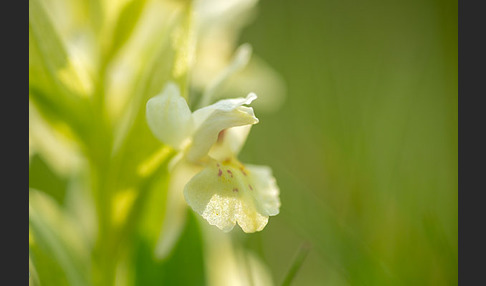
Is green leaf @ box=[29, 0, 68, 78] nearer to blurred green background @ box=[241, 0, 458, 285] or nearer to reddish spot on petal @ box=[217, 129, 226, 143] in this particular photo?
reddish spot on petal @ box=[217, 129, 226, 143]

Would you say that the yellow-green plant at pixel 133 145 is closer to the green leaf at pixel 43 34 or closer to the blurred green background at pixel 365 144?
the green leaf at pixel 43 34

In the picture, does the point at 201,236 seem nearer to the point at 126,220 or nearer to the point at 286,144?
the point at 126,220

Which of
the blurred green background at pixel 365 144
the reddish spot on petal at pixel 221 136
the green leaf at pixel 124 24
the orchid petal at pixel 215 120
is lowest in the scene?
the blurred green background at pixel 365 144

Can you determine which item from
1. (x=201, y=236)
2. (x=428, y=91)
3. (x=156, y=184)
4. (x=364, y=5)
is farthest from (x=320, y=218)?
(x=364, y=5)

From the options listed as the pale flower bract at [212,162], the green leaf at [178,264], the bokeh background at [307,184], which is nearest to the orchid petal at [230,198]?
the pale flower bract at [212,162]

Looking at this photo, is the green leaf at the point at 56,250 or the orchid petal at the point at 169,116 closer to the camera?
the orchid petal at the point at 169,116

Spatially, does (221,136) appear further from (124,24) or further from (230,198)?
(124,24)
